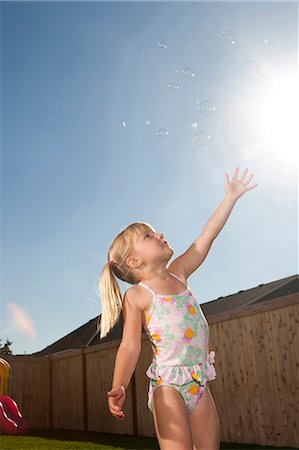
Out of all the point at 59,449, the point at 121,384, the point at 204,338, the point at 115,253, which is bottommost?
the point at 59,449

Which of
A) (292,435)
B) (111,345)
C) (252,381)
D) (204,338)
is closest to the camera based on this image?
(204,338)

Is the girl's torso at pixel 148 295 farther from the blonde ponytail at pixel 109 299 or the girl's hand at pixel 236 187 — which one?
the girl's hand at pixel 236 187

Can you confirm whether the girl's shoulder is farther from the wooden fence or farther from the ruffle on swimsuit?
the wooden fence

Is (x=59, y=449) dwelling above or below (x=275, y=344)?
below

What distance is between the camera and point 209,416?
2.28 meters

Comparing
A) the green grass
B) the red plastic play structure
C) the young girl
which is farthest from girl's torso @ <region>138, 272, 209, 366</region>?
the red plastic play structure

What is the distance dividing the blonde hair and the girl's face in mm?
40

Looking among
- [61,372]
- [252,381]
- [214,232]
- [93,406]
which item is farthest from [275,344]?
[61,372]

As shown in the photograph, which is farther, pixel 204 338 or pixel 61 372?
pixel 61 372

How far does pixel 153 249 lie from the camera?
2609mm

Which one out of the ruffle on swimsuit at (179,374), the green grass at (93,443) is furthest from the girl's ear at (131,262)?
the green grass at (93,443)

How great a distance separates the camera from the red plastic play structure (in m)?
9.05

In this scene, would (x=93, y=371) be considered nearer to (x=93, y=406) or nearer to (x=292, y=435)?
(x=93, y=406)

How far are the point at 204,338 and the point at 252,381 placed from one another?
14.0ft
